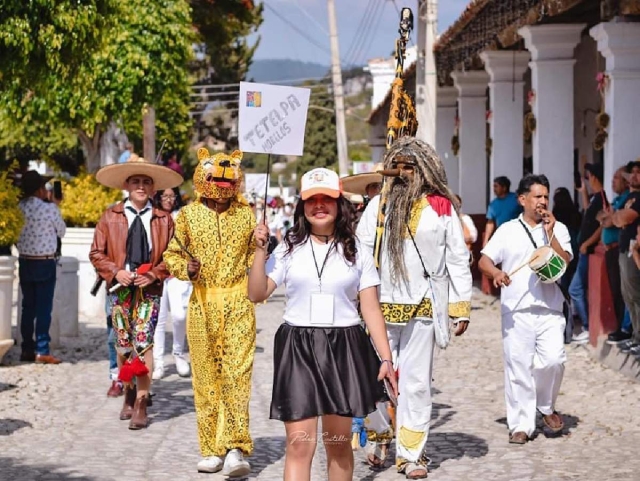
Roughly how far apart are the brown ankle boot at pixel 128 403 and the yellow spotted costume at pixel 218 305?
1.77 metres

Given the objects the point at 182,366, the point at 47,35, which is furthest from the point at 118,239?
the point at 182,366

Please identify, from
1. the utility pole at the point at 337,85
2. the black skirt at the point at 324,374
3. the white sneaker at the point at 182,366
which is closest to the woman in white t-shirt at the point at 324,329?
the black skirt at the point at 324,374

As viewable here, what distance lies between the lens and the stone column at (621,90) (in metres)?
12.9

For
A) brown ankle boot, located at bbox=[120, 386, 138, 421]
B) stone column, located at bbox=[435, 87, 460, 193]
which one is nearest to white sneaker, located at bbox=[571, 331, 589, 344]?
brown ankle boot, located at bbox=[120, 386, 138, 421]

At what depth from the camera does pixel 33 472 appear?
7742mm

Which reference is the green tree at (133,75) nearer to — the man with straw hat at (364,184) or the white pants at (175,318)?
the white pants at (175,318)

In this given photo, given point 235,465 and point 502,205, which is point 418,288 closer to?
point 235,465

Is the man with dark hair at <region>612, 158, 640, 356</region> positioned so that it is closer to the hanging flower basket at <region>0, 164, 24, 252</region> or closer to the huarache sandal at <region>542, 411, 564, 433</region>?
the huarache sandal at <region>542, 411, 564, 433</region>

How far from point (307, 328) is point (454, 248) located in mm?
1742

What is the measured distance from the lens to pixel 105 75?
22172 mm

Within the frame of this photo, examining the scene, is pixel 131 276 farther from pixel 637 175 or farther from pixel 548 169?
pixel 548 169

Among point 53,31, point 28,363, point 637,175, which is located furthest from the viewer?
point 28,363

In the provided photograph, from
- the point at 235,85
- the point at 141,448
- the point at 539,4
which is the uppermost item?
the point at 235,85

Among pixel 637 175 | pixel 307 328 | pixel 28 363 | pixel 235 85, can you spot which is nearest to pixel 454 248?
pixel 307 328
